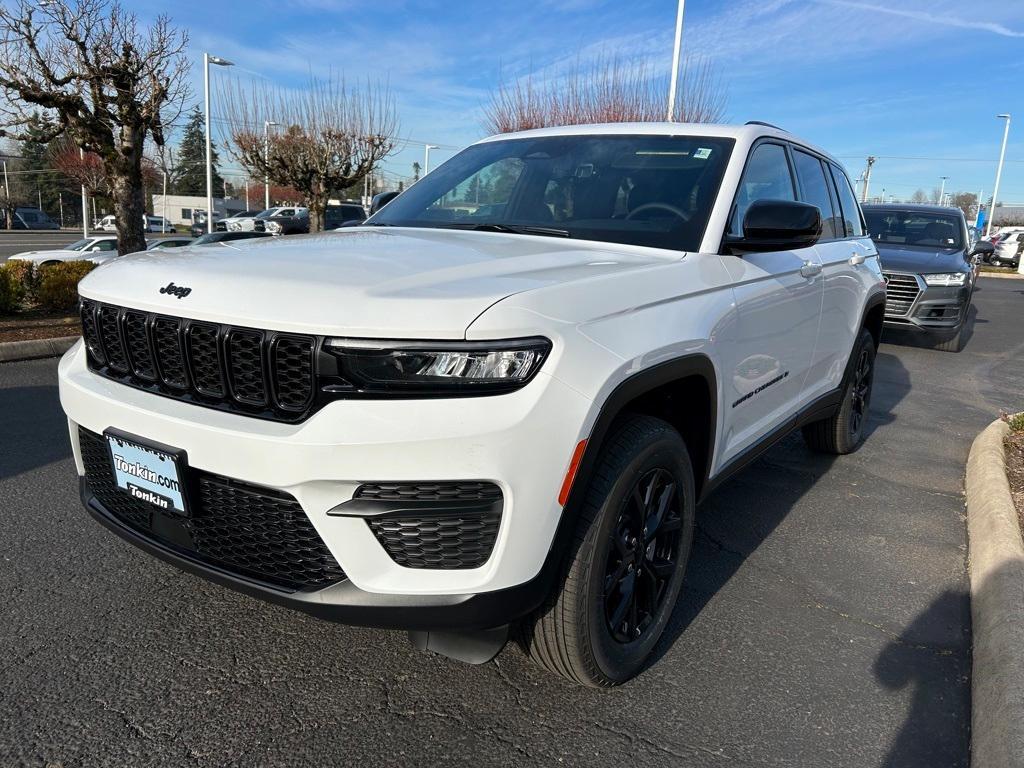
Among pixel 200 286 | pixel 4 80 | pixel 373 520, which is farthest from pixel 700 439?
pixel 4 80

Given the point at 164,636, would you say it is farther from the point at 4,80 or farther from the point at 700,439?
the point at 4,80

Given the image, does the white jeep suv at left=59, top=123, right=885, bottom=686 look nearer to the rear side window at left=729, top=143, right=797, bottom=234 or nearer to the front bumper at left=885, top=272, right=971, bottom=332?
the rear side window at left=729, top=143, right=797, bottom=234

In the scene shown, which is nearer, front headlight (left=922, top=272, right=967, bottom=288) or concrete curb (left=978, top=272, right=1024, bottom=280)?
front headlight (left=922, top=272, right=967, bottom=288)

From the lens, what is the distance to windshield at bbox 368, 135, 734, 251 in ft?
9.77

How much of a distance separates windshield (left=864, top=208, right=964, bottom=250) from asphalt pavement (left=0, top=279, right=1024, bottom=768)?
27.1 ft

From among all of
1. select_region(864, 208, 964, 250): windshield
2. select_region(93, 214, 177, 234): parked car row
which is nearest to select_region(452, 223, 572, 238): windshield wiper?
select_region(864, 208, 964, 250): windshield

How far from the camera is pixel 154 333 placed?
85.0 inches

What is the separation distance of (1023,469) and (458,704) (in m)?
3.83

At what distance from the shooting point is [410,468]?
180 centimetres

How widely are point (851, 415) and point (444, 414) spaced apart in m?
3.92

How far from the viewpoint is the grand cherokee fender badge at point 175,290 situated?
2.09 meters

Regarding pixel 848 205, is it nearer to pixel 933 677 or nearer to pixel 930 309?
pixel 933 677

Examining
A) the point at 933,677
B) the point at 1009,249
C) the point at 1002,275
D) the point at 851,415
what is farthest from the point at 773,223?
the point at 1009,249

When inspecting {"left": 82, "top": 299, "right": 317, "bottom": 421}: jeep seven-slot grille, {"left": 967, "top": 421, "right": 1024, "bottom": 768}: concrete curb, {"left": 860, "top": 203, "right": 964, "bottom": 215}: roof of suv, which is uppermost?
{"left": 860, "top": 203, "right": 964, "bottom": 215}: roof of suv
